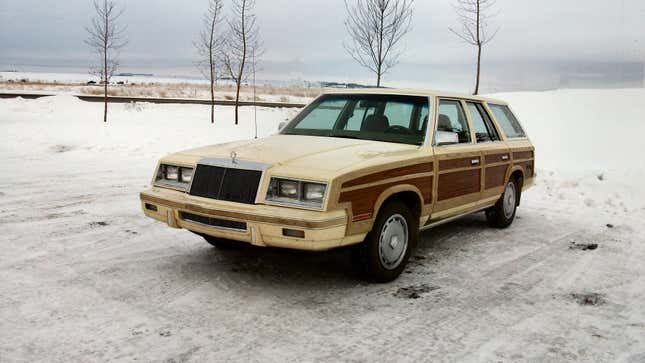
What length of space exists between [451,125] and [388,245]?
5.65 feet

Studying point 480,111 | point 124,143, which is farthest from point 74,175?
point 480,111

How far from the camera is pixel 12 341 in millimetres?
3535

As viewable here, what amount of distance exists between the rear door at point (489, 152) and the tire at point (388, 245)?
168 cm

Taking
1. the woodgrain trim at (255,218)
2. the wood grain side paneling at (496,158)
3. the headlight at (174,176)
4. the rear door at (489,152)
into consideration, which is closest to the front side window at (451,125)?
the rear door at (489,152)

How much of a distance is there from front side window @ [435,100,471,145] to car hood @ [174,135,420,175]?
37 cm

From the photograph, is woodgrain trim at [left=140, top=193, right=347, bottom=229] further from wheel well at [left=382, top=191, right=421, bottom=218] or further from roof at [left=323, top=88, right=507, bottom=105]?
roof at [left=323, top=88, right=507, bottom=105]

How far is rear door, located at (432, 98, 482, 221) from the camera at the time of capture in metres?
5.51

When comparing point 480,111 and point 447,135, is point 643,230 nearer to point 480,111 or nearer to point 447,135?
point 480,111

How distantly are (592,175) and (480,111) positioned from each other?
17.4 ft

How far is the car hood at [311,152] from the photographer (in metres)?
4.48

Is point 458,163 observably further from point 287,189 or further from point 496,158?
point 287,189

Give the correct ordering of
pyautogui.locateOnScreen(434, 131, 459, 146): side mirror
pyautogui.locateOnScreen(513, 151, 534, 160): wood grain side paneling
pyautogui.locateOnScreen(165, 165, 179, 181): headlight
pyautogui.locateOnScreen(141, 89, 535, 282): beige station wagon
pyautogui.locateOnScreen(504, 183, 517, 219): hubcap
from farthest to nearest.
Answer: pyautogui.locateOnScreen(504, 183, 517, 219): hubcap → pyautogui.locateOnScreen(513, 151, 534, 160): wood grain side paneling → pyautogui.locateOnScreen(434, 131, 459, 146): side mirror → pyautogui.locateOnScreen(165, 165, 179, 181): headlight → pyautogui.locateOnScreen(141, 89, 535, 282): beige station wagon

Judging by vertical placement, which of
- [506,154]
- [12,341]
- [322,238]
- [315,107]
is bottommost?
[12,341]

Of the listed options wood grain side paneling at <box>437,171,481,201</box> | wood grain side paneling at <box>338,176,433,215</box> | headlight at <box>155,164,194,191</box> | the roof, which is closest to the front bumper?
wood grain side paneling at <box>338,176,433,215</box>
